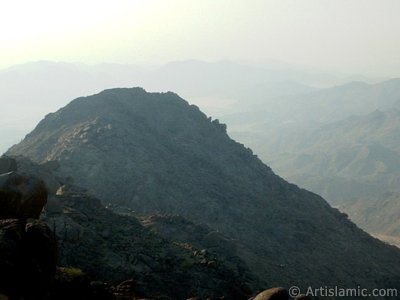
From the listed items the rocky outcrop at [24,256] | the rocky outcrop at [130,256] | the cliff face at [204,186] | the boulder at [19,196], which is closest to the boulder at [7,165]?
the rocky outcrop at [130,256]

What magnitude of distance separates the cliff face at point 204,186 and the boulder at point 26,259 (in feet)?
155

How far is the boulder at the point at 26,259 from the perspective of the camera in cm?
2378

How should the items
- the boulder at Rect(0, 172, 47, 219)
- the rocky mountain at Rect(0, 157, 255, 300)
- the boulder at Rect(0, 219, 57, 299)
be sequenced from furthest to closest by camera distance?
1. the boulder at Rect(0, 172, 47, 219)
2. the rocky mountain at Rect(0, 157, 255, 300)
3. the boulder at Rect(0, 219, 57, 299)

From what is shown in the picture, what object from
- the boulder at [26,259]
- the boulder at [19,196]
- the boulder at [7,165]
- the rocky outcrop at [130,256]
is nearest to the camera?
the boulder at [26,259]

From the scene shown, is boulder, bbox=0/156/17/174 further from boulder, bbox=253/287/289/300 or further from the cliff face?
boulder, bbox=253/287/289/300

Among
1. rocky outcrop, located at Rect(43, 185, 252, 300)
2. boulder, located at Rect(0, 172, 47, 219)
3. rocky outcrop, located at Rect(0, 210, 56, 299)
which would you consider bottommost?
rocky outcrop, located at Rect(43, 185, 252, 300)

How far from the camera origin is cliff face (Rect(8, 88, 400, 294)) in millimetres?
85562

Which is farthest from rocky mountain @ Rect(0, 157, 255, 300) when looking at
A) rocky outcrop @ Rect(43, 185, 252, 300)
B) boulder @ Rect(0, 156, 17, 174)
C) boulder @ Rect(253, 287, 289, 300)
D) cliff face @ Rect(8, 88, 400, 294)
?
cliff face @ Rect(8, 88, 400, 294)

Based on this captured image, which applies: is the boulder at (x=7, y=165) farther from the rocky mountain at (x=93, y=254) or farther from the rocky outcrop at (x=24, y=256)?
the rocky outcrop at (x=24, y=256)

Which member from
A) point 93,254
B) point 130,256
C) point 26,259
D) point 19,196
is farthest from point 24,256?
point 130,256

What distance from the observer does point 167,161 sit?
105062 mm

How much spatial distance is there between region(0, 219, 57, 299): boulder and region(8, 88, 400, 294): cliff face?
4722 cm

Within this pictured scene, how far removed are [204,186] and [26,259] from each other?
77.5 meters

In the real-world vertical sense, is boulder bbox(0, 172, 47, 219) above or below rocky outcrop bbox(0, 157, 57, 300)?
above
